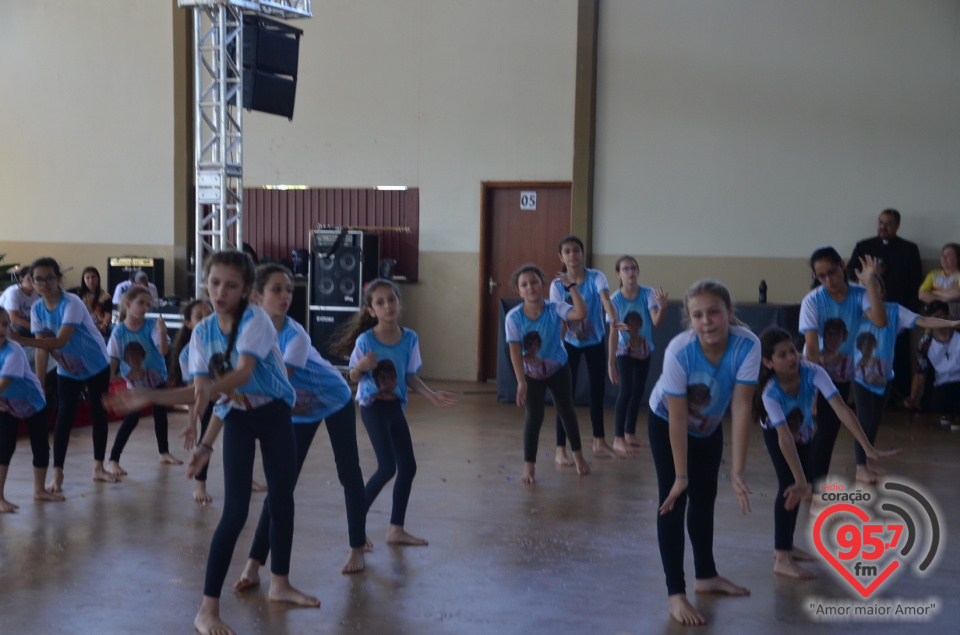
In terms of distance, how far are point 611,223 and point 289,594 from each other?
743cm

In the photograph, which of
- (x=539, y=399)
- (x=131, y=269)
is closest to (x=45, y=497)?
(x=539, y=399)

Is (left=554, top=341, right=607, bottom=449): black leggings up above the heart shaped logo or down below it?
above

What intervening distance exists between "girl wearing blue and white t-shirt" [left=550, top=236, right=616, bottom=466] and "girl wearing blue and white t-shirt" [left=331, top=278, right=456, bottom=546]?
2.20 metres

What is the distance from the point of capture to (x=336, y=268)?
10797 mm

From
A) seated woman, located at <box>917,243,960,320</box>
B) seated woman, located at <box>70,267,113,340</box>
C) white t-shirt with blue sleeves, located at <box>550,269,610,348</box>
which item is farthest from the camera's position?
seated woman, located at <box>70,267,113,340</box>

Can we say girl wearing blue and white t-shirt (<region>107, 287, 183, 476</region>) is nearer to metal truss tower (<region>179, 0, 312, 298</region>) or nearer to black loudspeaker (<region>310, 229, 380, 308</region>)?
metal truss tower (<region>179, 0, 312, 298</region>)

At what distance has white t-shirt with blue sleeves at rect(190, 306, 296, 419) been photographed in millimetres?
3422

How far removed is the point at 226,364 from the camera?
346 centimetres

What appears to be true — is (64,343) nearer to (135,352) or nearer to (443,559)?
(135,352)

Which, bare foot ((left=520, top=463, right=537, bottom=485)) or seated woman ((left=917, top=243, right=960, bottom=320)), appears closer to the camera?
bare foot ((left=520, top=463, right=537, bottom=485))

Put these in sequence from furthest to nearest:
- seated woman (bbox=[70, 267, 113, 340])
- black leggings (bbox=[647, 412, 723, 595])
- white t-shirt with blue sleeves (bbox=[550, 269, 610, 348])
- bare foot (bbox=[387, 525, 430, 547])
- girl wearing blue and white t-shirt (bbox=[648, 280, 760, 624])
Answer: seated woman (bbox=[70, 267, 113, 340]) → white t-shirt with blue sleeves (bbox=[550, 269, 610, 348]) → bare foot (bbox=[387, 525, 430, 547]) → black leggings (bbox=[647, 412, 723, 595]) → girl wearing blue and white t-shirt (bbox=[648, 280, 760, 624])

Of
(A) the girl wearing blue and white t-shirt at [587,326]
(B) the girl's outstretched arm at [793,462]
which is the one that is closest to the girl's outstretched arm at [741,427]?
(B) the girl's outstretched arm at [793,462]

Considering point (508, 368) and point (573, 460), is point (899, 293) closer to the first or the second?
point (508, 368)

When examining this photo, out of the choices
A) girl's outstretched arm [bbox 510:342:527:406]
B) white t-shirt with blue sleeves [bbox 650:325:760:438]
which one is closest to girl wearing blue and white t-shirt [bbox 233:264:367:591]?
white t-shirt with blue sleeves [bbox 650:325:760:438]
